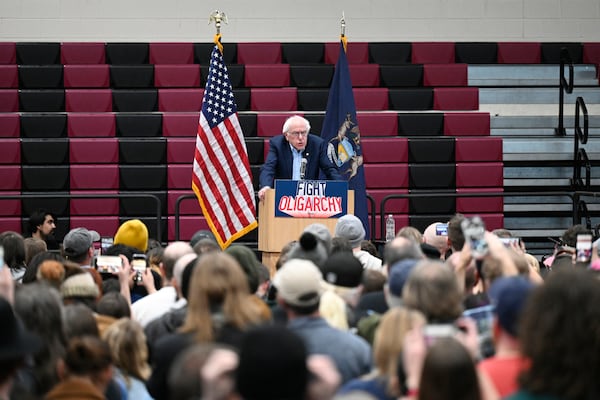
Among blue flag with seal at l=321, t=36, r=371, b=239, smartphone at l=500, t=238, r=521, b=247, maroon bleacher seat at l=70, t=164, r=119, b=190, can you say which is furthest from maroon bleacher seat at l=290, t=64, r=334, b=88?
smartphone at l=500, t=238, r=521, b=247

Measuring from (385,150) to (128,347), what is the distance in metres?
A: 9.15

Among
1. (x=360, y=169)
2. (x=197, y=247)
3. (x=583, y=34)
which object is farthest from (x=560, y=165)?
(x=197, y=247)

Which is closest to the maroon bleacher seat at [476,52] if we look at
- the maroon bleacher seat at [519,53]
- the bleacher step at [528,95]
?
the maroon bleacher seat at [519,53]

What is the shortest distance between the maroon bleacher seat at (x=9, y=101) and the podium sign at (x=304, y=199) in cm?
614

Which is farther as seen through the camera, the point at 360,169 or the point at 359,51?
the point at 359,51

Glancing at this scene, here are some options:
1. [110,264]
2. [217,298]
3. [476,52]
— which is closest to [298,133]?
[110,264]

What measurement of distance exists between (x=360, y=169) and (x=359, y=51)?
4.33 metres

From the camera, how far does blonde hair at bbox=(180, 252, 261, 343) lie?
4.20 metres

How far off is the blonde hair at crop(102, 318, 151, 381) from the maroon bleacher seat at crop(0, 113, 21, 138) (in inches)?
369

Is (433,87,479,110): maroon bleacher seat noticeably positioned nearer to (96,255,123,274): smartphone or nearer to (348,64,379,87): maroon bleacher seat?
(348,64,379,87): maroon bleacher seat

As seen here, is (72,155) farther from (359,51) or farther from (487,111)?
(487,111)

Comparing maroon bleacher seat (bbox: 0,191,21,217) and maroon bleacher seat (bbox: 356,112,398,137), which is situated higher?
maroon bleacher seat (bbox: 356,112,398,137)

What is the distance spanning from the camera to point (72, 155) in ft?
43.9

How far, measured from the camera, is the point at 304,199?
891 cm
